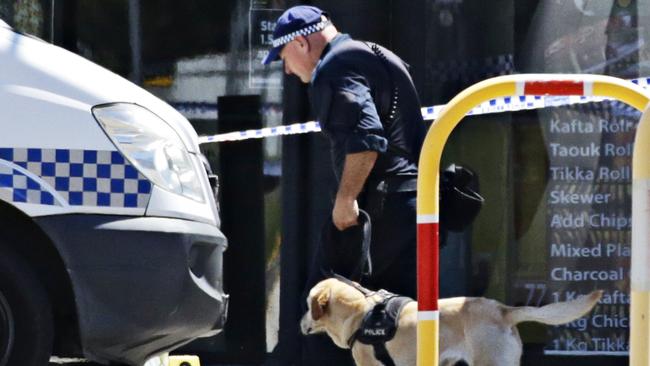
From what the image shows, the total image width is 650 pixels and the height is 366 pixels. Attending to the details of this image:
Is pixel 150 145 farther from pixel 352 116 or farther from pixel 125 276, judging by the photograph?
pixel 352 116

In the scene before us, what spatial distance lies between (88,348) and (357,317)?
3.87ft

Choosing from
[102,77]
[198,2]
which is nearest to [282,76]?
[198,2]

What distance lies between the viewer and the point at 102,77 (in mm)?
4965

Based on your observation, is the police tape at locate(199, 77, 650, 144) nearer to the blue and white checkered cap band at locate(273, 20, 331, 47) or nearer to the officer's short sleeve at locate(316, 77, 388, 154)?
the blue and white checkered cap band at locate(273, 20, 331, 47)

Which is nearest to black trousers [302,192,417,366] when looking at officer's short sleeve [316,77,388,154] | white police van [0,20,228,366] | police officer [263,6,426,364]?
police officer [263,6,426,364]

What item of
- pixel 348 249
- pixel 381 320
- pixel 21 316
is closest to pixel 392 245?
pixel 348 249

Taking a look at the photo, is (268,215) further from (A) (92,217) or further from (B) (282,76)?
(A) (92,217)

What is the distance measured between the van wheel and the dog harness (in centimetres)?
128

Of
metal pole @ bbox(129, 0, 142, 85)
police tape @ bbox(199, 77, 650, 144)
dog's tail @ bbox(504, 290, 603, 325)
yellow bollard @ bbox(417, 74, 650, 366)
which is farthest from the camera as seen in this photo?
metal pole @ bbox(129, 0, 142, 85)

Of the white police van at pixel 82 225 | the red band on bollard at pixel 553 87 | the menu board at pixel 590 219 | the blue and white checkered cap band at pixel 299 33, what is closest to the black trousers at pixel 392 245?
the blue and white checkered cap band at pixel 299 33

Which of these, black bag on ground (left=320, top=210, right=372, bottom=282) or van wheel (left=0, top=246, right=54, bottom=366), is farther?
black bag on ground (left=320, top=210, right=372, bottom=282)

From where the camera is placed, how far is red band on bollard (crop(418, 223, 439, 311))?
15.1ft

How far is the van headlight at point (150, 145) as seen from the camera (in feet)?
15.9

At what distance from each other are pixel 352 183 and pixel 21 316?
52.9 inches
